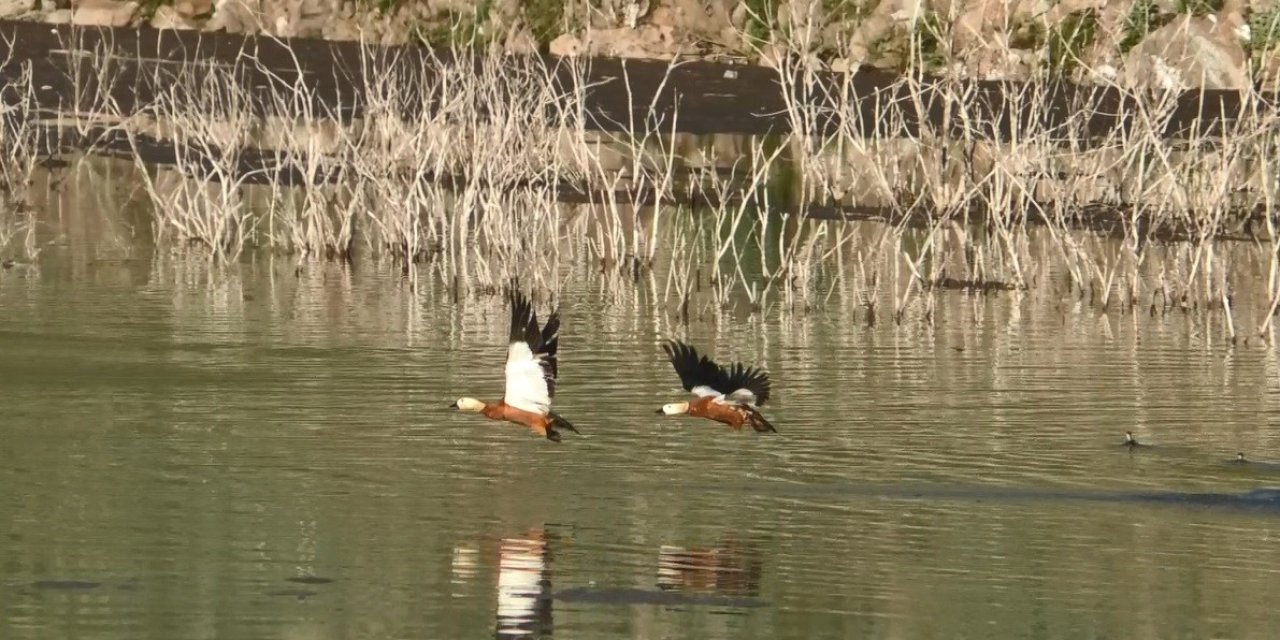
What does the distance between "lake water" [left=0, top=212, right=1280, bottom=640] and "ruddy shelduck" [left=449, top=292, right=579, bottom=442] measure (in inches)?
9.9

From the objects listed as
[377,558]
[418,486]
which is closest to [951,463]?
[418,486]

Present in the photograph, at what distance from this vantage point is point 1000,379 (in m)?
12.4

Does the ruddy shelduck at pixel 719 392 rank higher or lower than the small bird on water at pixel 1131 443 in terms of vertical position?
higher

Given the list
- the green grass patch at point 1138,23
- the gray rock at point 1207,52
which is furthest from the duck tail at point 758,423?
the green grass patch at point 1138,23

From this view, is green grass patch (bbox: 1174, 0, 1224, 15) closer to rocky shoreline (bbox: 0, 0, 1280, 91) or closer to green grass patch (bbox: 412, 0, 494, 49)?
rocky shoreline (bbox: 0, 0, 1280, 91)

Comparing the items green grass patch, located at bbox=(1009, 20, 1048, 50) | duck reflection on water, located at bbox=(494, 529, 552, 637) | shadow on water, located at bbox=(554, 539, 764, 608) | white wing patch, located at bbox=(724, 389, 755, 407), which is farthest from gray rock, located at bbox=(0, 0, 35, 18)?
shadow on water, located at bbox=(554, 539, 764, 608)

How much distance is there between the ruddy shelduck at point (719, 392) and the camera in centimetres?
933

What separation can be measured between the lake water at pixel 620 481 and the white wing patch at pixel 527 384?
301mm

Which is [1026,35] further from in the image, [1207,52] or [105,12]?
[105,12]

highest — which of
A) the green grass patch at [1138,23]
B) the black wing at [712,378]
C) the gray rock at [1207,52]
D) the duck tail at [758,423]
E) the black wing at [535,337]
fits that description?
the green grass patch at [1138,23]

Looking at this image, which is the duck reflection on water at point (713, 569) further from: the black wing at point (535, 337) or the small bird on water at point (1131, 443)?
the small bird on water at point (1131, 443)

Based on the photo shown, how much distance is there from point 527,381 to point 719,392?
0.70 m

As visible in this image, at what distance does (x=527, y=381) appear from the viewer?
930 centimetres

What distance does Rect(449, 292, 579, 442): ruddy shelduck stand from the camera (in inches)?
364
